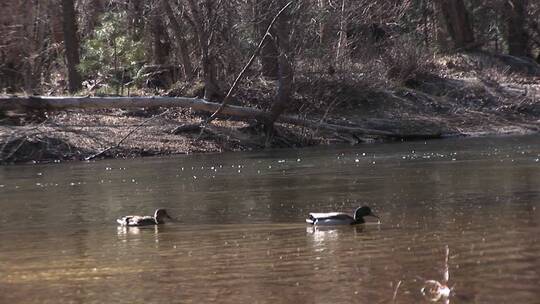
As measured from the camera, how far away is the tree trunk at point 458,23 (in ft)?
148

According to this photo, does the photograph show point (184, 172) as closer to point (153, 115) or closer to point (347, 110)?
point (153, 115)

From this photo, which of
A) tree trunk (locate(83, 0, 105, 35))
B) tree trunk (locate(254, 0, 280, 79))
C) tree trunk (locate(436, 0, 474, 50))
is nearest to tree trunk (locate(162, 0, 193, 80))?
tree trunk (locate(254, 0, 280, 79))

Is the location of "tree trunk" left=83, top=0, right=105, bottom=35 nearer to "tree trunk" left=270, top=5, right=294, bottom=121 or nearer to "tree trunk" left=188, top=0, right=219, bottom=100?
"tree trunk" left=188, top=0, right=219, bottom=100

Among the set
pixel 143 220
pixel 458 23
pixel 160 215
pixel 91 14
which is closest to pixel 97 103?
pixel 160 215

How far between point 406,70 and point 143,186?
1968 centimetres

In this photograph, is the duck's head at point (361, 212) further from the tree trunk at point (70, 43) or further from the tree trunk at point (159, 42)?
the tree trunk at point (70, 43)

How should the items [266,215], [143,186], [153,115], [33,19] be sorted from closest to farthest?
[266,215]
[143,186]
[153,115]
[33,19]

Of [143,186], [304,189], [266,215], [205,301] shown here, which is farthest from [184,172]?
[205,301]

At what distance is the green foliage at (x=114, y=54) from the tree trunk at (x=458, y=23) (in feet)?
47.6

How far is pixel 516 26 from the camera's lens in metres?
47.0

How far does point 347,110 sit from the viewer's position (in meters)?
35.6

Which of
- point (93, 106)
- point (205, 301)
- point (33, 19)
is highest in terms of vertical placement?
point (33, 19)

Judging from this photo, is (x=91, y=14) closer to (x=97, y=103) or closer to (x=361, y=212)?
(x=97, y=103)

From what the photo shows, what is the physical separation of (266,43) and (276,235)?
20.4 metres
